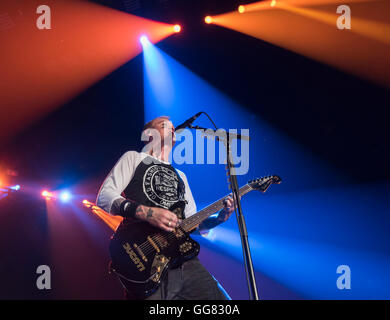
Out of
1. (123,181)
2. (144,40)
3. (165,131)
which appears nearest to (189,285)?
(123,181)

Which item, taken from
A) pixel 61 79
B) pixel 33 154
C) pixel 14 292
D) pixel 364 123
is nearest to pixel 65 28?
pixel 61 79

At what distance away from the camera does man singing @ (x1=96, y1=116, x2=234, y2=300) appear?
2201mm

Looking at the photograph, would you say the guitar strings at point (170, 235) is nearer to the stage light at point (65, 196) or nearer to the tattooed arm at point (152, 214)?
the tattooed arm at point (152, 214)

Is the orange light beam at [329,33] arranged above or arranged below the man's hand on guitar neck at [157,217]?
above

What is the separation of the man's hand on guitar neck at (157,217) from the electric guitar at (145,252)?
3.7 inches

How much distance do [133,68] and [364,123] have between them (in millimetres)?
4155

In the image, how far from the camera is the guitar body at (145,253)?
201 centimetres

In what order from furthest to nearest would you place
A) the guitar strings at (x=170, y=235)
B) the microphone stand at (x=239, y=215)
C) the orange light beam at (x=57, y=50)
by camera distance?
the orange light beam at (x=57, y=50) → the guitar strings at (x=170, y=235) → the microphone stand at (x=239, y=215)

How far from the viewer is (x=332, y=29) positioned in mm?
4512

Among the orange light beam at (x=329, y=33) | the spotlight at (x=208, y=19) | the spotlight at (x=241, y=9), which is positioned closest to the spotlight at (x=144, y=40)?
the spotlight at (x=208, y=19)

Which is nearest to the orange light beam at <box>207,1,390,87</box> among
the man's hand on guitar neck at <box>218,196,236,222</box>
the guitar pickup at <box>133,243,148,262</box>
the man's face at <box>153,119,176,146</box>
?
the man's face at <box>153,119,176,146</box>

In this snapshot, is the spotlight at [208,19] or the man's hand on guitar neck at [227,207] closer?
Answer: the man's hand on guitar neck at [227,207]
